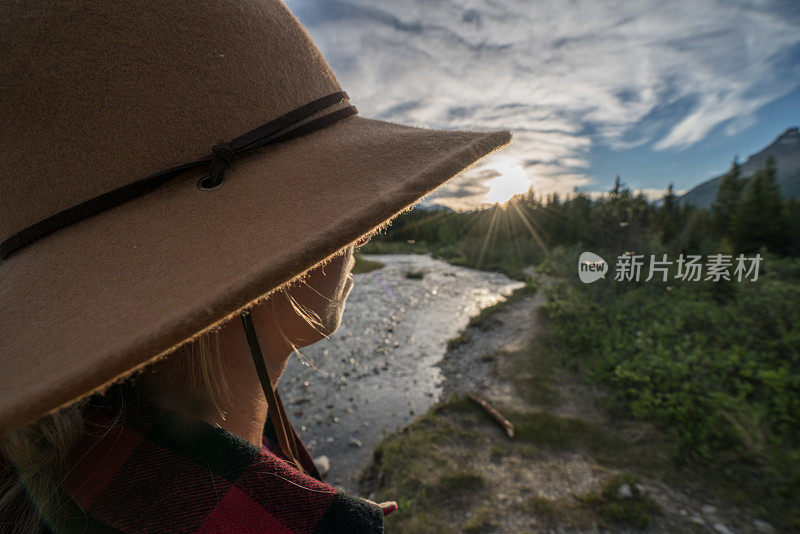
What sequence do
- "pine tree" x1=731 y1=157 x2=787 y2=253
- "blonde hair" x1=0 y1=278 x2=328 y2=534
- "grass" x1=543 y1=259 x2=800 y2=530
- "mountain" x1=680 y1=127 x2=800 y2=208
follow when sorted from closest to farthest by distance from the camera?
1. "blonde hair" x1=0 y1=278 x2=328 y2=534
2. "grass" x1=543 y1=259 x2=800 y2=530
3. "pine tree" x1=731 y1=157 x2=787 y2=253
4. "mountain" x1=680 y1=127 x2=800 y2=208

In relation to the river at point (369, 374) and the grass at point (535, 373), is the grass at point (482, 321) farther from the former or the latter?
the grass at point (535, 373)

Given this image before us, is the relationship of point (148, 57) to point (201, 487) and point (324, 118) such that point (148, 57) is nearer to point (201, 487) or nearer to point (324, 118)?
point (324, 118)

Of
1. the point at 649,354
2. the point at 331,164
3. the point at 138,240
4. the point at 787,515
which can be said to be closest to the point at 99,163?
the point at 138,240

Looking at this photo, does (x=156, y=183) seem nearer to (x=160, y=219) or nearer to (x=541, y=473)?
(x=160, y=219)

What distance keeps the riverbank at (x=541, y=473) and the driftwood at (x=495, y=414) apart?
0.08m

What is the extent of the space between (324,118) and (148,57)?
1.17ft

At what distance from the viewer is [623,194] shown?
9352 millimetres

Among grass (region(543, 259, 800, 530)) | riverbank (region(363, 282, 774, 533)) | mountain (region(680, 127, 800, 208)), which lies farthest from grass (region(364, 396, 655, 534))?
mountain (region(680, 127, 800, 208))

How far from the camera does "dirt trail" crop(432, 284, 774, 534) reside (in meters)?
2.81

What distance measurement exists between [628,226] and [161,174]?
1037 cm

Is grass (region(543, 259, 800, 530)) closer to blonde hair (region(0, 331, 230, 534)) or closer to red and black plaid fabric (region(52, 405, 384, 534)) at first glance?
red and black plaid fabric (region(52, 405, 384, 534))

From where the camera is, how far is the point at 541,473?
3.36m

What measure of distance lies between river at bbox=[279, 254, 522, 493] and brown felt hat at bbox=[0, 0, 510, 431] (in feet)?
7.87

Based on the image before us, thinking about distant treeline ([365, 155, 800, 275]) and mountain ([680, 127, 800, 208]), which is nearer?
distant treeline ([365, 155, 800, 275])
